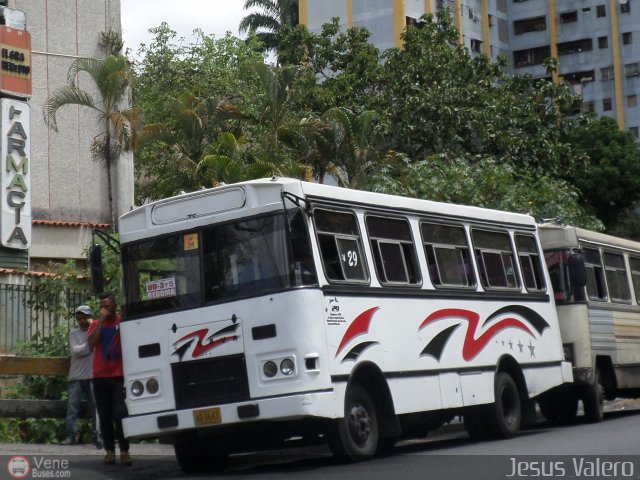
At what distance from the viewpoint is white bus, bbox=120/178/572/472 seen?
12.3 m

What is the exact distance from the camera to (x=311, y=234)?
1255cm

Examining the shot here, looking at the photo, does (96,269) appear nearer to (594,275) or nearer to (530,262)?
(530,262)

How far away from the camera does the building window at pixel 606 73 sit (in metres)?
75.5

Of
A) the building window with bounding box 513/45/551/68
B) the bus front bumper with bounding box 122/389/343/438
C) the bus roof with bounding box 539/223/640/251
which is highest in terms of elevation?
the building window with bounding box 513/45/551/68

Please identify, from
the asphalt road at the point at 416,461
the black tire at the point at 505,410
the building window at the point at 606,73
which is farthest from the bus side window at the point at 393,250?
the building window at the point at 606,73

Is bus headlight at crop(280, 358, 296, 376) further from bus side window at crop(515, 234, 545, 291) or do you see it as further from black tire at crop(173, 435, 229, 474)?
bus side window at crop(515, 234, 545, 291)

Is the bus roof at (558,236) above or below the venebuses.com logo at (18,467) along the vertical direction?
above

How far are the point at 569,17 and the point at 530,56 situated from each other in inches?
133

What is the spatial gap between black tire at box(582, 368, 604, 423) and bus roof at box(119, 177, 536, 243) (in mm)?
6662

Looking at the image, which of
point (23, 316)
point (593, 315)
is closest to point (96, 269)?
point (23, 316)

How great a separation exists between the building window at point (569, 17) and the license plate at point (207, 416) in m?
68.3

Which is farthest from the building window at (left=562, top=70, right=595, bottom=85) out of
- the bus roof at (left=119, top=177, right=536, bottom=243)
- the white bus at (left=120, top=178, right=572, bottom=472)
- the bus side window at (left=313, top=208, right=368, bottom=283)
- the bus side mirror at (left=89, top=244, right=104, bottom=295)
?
the bus side mirror at (left=89, top=244, right=104, bottom=295)

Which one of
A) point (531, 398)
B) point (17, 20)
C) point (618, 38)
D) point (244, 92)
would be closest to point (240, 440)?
point (531, 398)

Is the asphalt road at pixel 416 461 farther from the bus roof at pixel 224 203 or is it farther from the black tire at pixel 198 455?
the bus roof at pixel 224 203
